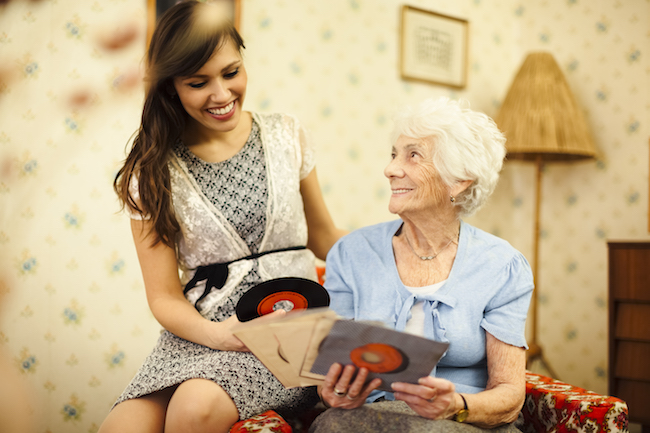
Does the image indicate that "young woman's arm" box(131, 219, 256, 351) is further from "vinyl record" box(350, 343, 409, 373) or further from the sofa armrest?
the sofa armrest

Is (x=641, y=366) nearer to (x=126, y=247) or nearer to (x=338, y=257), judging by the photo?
(x=338, y=257)

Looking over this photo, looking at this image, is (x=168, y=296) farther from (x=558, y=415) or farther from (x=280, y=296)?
(x=558, y=415)

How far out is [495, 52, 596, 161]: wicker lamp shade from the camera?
113 inches


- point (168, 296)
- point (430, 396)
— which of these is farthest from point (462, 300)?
point (168, 296)

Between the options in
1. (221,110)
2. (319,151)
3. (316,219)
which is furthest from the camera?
(319,151)

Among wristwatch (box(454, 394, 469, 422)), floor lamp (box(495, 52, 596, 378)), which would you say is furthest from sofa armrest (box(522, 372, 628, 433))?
floor lamp (box(495, 52, 596, 378))

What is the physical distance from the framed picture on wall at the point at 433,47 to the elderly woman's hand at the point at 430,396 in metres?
2.26

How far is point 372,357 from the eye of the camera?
2.98 feet

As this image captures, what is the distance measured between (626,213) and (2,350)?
318cm

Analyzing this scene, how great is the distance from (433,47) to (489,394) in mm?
2345

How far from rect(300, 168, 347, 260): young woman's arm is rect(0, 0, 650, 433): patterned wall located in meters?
0.63

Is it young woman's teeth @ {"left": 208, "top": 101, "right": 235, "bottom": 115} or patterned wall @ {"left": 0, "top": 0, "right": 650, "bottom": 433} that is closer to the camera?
young woman's teeth @ {"left": 208, "top": 101, "right": 235, "bottom": 115}

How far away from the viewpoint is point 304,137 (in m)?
1.61

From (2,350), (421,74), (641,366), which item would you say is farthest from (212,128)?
(641,366)
